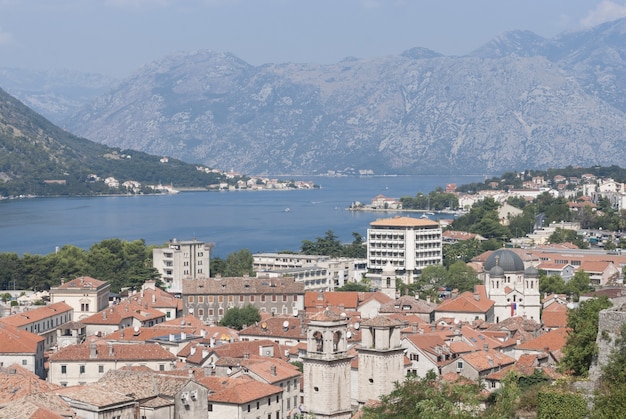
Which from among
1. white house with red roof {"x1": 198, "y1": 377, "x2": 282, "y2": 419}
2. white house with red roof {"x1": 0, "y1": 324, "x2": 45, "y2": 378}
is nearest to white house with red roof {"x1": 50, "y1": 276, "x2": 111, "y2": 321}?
white house with red roof {"x1": 0, "y1": 324, "x2": 45, "y2": 378}

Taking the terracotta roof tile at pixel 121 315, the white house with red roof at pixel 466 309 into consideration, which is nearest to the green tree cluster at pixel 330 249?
the terracotta roof tile at pixel 121 315

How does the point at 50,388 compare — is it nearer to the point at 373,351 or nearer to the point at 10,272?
the point at 373,351

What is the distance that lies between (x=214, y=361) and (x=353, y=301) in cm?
1717

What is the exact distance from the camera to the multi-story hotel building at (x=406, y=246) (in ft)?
287

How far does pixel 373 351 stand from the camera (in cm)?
2756

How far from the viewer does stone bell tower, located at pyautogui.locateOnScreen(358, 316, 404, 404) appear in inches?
1069

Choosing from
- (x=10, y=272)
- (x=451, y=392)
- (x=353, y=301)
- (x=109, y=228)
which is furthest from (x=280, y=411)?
(x=109, y=228)

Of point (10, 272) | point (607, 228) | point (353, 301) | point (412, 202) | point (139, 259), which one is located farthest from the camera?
point (412, 202)

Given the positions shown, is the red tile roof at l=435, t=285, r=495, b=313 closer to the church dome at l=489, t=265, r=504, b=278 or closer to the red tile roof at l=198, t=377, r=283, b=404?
the church dome at l=489, t=265, r=504, b=278

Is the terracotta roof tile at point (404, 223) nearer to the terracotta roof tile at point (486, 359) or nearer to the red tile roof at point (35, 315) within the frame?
the red tile roof at point (35, 315)

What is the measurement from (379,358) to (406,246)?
200 ft

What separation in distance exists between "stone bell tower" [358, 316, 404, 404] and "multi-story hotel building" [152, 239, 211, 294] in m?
42.5

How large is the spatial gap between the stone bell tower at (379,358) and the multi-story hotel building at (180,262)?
139ft

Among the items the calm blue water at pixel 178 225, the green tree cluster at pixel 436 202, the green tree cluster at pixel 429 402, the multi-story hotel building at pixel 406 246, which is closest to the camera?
the green tree cluster at pixel 429 402
